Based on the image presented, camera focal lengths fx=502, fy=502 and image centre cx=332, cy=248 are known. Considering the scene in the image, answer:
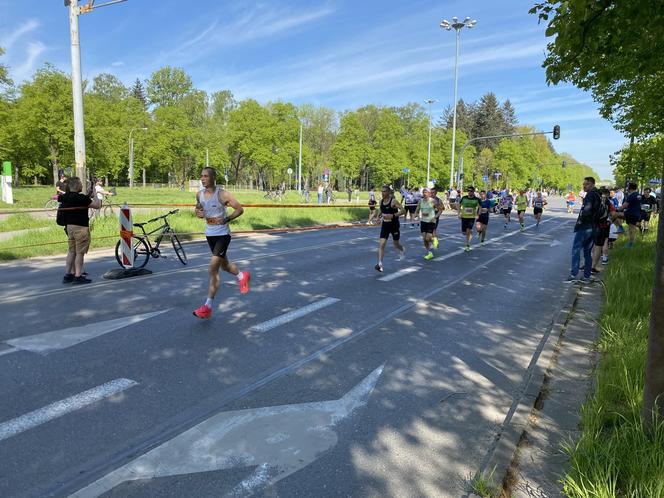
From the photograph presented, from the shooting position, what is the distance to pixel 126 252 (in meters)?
9.64

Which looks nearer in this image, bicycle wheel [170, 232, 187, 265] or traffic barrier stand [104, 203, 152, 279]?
traffic barrier stand [104, 203, 152, 279]

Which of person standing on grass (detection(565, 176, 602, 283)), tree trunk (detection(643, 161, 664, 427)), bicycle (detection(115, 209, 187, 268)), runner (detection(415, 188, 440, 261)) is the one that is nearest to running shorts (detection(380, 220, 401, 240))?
runner (detection(415, 188, 440, 261))

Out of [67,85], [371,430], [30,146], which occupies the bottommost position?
[371,430]

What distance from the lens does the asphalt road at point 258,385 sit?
3070 mm

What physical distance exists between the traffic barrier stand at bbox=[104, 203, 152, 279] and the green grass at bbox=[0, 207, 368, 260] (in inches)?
145

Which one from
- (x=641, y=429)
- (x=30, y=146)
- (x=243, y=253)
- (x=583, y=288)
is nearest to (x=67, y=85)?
(x=30, y=146)

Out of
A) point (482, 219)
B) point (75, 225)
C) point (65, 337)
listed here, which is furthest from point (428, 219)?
point (65, 337)

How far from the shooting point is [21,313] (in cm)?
654

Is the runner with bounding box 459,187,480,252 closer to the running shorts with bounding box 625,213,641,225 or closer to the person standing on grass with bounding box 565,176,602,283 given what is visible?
the running shorts with bounding box 625,213,641,225

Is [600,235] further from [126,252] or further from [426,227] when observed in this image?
[126,252]

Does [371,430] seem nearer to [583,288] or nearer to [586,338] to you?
[586,338]

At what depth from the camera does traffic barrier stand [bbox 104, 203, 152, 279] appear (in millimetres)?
9312

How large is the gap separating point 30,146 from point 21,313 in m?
52.2

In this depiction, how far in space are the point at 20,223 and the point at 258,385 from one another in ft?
52.4
